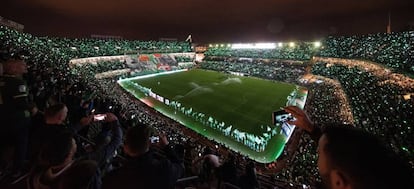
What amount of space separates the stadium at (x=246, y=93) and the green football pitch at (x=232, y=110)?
0.38 feet

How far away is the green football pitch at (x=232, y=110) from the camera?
20.5 metres

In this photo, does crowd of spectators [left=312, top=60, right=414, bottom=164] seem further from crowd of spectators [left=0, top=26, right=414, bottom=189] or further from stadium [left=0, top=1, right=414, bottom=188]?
stadium [left=0, top=1, right=414, bottom=188]

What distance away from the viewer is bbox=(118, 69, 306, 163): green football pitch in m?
20.5

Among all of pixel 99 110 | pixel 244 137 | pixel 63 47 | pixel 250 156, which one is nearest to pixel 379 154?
pixel 99 110

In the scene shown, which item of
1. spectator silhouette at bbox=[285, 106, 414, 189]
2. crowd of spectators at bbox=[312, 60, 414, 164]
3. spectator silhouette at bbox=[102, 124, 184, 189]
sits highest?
spectator silhouette at bbox=[285, 106, 414, 189]

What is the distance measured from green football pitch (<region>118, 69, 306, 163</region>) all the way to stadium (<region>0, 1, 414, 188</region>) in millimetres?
116

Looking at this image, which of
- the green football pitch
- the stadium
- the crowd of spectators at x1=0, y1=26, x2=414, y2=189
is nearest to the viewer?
the crowd of spectators at x1=0, y1=26, x2=414, y2=189

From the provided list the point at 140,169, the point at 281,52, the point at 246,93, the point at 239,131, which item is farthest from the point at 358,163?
the point at 281,52

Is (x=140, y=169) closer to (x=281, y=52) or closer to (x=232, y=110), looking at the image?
(x=232, y=110)

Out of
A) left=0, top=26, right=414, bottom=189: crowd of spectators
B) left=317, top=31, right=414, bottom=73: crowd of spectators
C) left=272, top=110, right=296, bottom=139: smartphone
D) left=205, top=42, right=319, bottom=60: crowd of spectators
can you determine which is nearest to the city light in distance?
left=205, top=42, right=319, bottom=60: crowd of spectators

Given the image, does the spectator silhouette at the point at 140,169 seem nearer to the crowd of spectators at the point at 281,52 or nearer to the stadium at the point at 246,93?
the stadium at the point at 246,93

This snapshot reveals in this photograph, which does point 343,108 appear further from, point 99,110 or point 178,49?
point 178,49

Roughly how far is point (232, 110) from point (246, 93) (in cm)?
1087

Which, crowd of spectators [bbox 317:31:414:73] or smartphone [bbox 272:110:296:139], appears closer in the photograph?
smartphone [bbox 272:110:296:139]
